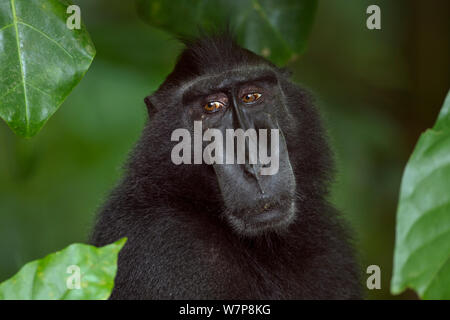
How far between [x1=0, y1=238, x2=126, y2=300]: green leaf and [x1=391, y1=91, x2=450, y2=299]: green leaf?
663mm

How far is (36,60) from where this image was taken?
6.68 ft

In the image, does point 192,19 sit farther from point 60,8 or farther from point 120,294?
point 120,294

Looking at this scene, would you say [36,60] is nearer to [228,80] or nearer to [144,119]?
[228,80]

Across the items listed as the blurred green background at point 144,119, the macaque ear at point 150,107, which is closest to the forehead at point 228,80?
the macaque ear at point 150,107

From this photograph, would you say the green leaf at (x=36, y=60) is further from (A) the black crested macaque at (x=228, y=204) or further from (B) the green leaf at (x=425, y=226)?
(B) the green leaf at (x=425, y=226)

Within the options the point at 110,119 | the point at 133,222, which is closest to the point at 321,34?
the point at 110,119

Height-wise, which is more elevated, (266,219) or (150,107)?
(150,107)

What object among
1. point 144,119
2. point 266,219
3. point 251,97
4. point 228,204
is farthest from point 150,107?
point 144,119

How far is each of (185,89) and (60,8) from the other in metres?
0.71

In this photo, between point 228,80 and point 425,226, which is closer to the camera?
point 425,226

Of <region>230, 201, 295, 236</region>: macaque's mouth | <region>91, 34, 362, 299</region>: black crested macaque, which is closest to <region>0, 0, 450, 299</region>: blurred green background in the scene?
<region>91, 34, 362, 299</region>: black crested macaque

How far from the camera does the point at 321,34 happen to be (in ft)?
20.3

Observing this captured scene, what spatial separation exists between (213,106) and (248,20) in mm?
847

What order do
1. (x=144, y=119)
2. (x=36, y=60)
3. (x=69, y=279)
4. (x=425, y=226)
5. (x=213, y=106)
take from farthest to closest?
(x=144, y=119) → (x=213, y=106) → (x=36, y=60) → (x=69, y=279) → (x=425, y=226)
